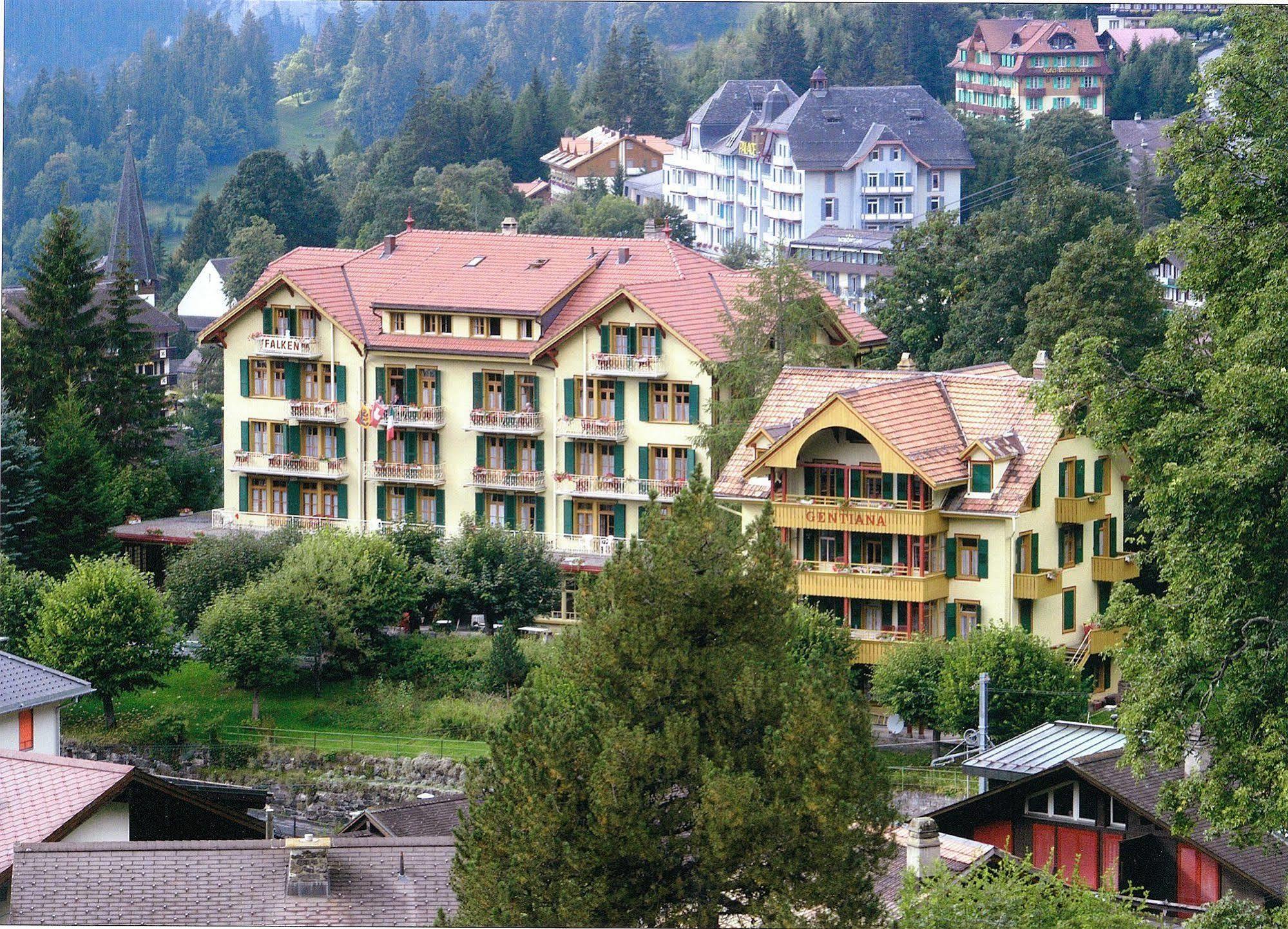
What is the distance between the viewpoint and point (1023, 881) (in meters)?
32.8

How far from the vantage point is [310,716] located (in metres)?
57.8

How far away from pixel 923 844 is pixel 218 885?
8.93m

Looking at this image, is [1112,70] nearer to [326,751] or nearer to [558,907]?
[326,751]

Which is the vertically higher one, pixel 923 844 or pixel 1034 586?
pixel 1034 586

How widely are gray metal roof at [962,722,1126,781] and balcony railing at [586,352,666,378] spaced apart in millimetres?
19700

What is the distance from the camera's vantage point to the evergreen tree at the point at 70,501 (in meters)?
65.3

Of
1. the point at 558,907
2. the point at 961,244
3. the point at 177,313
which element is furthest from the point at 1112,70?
the point at 558,907

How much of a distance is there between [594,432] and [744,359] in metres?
4.55

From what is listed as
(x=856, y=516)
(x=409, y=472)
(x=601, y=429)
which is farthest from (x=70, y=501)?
(x=856, y=516)

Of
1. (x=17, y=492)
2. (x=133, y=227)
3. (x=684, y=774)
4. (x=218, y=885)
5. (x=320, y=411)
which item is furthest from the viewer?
(x=133, y=227)

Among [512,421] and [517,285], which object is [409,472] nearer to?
[512,421]

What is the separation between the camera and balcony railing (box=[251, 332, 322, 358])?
67.9m

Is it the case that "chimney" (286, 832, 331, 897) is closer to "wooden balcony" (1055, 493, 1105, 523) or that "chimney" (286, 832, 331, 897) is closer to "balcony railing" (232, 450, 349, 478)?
"wooden balcony" (1055, 493, 1105, 523)

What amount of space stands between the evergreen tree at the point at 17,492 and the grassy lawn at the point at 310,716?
678 centimetres
